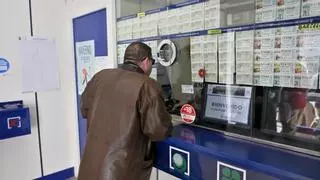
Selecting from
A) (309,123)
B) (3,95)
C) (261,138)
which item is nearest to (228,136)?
(261,138)

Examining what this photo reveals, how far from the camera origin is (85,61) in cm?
263

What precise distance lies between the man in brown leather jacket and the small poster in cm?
106

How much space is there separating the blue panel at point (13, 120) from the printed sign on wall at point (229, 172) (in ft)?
6.47

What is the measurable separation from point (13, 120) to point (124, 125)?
5.03 feet

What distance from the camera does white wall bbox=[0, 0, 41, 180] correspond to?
7.85ft

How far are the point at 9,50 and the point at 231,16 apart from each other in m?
2.09

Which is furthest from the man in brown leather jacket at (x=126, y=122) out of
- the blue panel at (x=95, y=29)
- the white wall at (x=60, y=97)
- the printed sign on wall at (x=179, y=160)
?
the white wall at (x=60, y=97)

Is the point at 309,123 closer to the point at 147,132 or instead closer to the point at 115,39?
the point at 147,132

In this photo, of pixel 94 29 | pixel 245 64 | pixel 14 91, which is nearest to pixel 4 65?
pixel 14 91

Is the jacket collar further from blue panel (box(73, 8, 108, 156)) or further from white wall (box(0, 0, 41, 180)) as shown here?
white wall (box(0, 0, 41, 180))

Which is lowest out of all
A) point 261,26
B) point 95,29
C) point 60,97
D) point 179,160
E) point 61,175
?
point 61,175

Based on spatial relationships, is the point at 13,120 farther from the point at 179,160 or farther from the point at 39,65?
the point at 179,160

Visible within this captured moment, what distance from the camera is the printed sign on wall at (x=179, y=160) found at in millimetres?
1360

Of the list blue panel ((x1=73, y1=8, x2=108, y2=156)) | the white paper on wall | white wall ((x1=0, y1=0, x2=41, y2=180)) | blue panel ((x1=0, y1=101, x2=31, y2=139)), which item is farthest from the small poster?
blue panel ((x1=0, y1=101, x2=31, y2=139))
